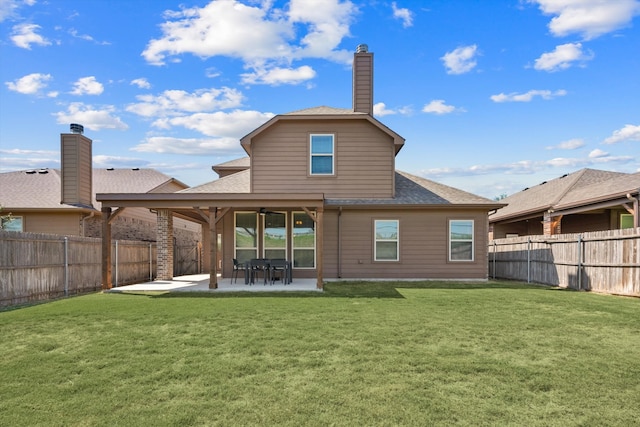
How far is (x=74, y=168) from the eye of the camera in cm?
1714

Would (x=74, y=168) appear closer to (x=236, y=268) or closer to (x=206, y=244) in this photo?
(x=206, y=244)

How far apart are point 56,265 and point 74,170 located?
Result: 281 inches

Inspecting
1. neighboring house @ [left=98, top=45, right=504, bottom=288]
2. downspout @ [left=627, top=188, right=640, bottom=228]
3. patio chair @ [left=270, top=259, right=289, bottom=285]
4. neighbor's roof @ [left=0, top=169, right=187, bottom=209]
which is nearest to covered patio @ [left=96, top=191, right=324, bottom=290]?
patio chair @ [left=270, top=259, right=289, bottom=285]

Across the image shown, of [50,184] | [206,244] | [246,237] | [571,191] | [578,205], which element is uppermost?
[50,184]

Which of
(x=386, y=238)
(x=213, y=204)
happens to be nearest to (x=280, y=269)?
(x=213, y=204)

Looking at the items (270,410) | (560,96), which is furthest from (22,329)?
(560,96)

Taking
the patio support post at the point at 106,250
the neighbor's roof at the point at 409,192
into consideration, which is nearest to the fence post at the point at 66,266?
the patio support post at the point at 106,250

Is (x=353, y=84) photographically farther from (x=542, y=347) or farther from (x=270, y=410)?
Answer: (x=270, y=410)

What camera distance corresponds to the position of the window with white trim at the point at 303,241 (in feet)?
48.5

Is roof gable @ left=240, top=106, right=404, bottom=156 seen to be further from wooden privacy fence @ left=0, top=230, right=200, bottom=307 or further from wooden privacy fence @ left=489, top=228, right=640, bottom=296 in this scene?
wooden privacy fence @ left=489, top=228, right=640, bottom=296

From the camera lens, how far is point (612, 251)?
1152 centimetres

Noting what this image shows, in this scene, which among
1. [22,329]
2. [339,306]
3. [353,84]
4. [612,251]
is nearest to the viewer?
[22,329]

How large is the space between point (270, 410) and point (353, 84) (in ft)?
46.0

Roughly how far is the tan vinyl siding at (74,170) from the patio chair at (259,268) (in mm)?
8498
